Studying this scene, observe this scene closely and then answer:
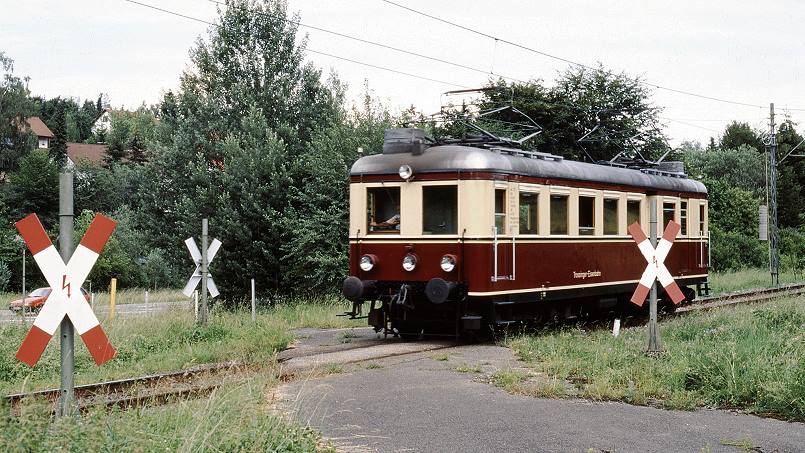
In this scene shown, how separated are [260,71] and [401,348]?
17.5 m

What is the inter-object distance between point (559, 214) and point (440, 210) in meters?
2.58

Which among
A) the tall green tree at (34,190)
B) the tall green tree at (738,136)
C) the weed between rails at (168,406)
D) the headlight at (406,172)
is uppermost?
the tall green tree at (738,136)

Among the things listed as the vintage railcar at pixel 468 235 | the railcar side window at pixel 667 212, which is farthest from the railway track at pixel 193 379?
the railcar side window at pixel 667 212

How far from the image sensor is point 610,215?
735 inches

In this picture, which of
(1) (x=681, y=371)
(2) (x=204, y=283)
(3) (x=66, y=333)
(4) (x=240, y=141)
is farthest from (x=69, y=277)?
(4) (x=240, y=141)

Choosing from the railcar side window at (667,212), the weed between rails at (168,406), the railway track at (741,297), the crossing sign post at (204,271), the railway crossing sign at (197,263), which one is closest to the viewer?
the weed between rails at (168,406)

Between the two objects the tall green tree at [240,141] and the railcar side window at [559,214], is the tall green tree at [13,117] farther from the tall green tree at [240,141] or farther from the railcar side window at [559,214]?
the railcar side window at [559,214]

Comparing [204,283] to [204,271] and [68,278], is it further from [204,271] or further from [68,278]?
[68,278]

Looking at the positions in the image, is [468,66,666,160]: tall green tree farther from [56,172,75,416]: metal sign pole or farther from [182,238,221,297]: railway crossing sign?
[56,172,75,416]: metal sign pole

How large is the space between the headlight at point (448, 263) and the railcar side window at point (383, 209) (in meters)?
1.08

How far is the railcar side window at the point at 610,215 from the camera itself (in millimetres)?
18495

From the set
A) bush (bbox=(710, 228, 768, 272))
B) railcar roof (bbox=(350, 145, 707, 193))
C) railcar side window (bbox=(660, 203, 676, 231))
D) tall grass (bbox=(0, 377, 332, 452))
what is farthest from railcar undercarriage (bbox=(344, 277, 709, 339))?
bush (bbox=(710, 228, 768, 272))

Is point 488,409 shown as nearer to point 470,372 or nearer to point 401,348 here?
point 470,372

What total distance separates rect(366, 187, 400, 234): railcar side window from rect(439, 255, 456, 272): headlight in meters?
1.08
